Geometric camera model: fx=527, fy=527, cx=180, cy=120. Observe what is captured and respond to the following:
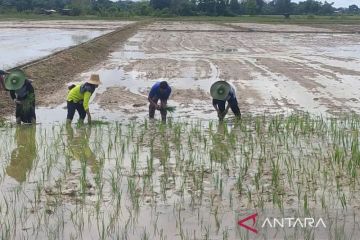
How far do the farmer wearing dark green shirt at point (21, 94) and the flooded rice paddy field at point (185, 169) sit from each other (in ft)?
0.86

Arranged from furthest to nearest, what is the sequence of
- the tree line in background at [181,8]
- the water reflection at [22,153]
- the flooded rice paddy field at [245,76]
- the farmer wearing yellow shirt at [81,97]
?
the tree line in background at [181,8] < the flooded rice paddy field at [245,76] < the farmer wearing yellow shirt at [81,97] < the water reflection at [22,153]

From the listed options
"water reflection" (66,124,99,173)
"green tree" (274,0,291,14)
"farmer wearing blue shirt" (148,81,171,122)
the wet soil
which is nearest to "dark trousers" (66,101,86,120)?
"water reflection" (66,124,99,173)

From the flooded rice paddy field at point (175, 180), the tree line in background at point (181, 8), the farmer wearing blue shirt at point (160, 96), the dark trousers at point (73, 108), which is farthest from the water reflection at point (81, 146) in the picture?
the tree line in background at point (181, 8)

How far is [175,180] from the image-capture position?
5.50 m

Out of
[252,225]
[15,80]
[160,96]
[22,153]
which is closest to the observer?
[252,225]

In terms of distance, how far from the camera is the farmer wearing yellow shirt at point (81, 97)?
7859 mm

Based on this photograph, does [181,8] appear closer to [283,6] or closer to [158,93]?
[283,6]

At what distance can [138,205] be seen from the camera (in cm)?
480

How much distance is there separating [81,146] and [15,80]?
1.86 meters

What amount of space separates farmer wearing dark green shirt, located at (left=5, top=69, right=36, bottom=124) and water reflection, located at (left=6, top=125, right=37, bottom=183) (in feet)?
0.69

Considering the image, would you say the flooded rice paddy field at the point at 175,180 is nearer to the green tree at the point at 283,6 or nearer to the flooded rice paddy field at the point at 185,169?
the flooded rice paddy field at the point at 185,169

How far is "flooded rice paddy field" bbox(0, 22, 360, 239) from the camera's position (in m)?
4.40

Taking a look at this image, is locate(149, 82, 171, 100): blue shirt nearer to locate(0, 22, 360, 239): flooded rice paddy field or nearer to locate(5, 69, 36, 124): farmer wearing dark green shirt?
locate(0, 22, 360, 239): flooded rice paddy field

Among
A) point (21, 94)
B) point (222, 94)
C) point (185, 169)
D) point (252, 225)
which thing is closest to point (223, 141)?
point (222, 94)
